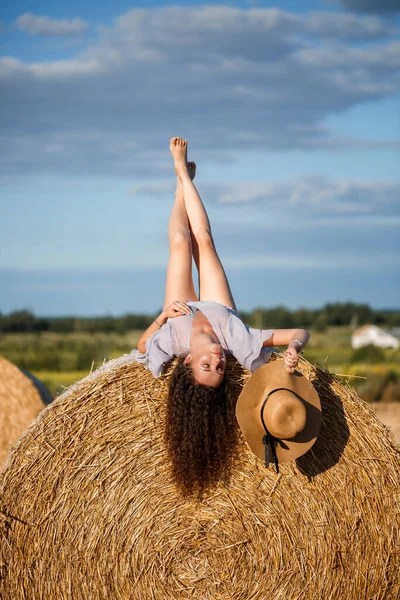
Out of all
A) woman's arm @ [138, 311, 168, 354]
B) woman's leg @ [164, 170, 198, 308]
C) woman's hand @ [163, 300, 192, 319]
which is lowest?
woman's arm @ [138, 311, 168, 354]

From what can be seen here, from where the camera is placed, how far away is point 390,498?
542 centimetres

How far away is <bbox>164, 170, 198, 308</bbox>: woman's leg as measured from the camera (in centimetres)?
639

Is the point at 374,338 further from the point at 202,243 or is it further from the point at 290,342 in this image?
the point at 290,342

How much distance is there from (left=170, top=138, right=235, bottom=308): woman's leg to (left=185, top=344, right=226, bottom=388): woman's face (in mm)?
1112

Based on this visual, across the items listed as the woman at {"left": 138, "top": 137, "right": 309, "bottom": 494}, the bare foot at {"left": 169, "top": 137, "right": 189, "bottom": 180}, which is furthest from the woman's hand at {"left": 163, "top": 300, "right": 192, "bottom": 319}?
the bare foot at {"left": 169, "top": 137, "right": 189, "bottom": 180}

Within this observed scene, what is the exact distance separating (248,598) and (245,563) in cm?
21

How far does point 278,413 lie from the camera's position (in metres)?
4.95

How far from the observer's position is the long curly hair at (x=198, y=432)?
16.8 feet

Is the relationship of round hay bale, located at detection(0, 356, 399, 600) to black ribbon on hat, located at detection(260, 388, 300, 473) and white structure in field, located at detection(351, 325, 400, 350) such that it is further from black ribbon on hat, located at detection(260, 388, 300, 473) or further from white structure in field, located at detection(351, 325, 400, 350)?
white structure in field, located at detection(351, 325, 400, 350)

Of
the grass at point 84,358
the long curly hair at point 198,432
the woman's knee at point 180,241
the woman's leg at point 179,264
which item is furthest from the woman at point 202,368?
the grass at point 84,358

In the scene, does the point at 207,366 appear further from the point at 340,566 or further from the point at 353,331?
the point at 353,331

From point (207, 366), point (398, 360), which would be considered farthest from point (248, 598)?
point (398, 360)

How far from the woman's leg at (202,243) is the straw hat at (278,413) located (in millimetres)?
1277

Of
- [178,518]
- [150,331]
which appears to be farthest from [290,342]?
[178,518]
